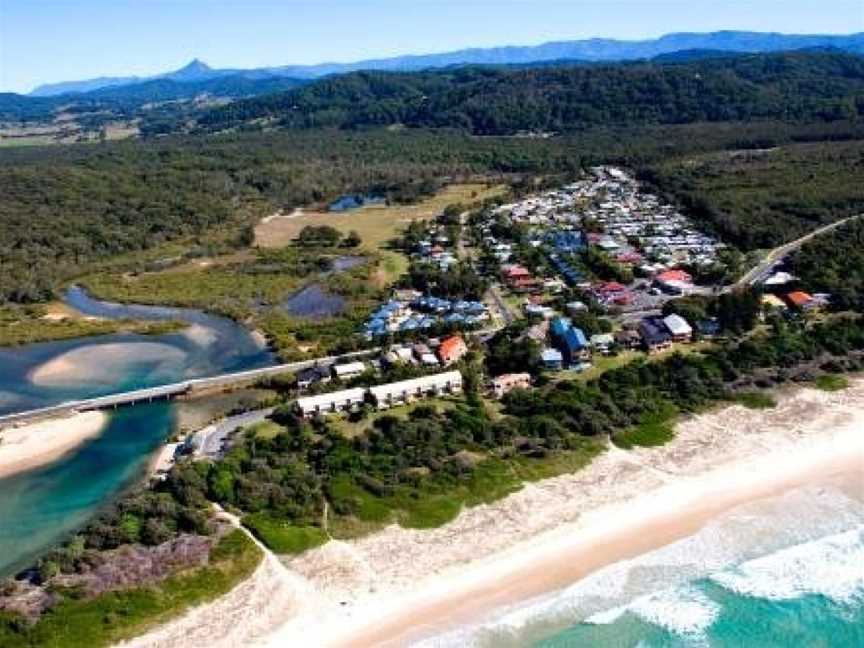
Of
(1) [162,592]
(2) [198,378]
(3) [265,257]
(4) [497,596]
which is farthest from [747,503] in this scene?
(3) [265,257]

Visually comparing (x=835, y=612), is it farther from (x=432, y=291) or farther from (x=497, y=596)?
(x=432, y=291)

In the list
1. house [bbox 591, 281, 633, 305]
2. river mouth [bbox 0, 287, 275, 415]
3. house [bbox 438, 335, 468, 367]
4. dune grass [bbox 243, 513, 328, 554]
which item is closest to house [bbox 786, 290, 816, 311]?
house [bbox 591, 281, 633, 305]

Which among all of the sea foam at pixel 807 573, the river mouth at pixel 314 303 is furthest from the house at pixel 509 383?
the river mouth at pixel 314 303

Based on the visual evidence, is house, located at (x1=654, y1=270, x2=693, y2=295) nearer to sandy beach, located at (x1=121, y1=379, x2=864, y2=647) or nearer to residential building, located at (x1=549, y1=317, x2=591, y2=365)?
residential building, located at (x1=549, y1=317, x2=591, y2=365)

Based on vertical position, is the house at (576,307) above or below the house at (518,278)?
above

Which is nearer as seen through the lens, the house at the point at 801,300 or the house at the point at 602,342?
the house at the point at 602,342

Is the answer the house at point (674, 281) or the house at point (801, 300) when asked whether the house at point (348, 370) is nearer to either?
the house at point (674, 281)
